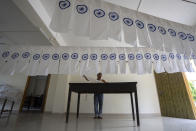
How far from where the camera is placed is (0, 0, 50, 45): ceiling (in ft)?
6.25

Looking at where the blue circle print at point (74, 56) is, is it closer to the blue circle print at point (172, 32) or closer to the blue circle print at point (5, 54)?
the blue circle print at point (5, 54)

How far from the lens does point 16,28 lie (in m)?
2.41

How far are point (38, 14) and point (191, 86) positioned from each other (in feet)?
13.6

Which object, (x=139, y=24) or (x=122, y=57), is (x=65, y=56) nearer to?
(x=122, y=57)

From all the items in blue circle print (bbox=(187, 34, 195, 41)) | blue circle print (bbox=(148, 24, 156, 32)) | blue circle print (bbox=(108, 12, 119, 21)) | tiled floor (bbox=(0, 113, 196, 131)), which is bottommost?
tiled floor (bbox=(0, 113, 196, 131))

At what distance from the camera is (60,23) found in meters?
0.98

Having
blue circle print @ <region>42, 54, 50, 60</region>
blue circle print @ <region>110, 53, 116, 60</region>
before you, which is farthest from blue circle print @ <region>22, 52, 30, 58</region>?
blue circle print @ <region>110, 53, 116, 60</region>

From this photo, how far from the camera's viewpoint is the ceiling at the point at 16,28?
1.90m

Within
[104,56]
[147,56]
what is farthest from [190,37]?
[104,56]

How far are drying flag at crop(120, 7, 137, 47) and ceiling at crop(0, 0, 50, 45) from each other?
1.99 meters

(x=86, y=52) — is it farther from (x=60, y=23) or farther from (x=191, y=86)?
(x=191, y=86)

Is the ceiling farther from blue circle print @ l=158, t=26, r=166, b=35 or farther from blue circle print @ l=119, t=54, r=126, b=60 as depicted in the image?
blue circle print @ l=158, t=26, r=166, b=35

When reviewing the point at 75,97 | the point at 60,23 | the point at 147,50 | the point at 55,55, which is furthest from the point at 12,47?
the point at 147,50

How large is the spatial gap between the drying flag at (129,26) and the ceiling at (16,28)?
1988mm
